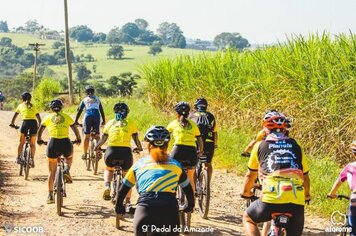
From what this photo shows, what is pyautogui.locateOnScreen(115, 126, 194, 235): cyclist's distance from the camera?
5316mm

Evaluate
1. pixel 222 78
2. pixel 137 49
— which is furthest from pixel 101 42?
pixel 222 78

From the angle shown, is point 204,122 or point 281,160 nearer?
point 281,160

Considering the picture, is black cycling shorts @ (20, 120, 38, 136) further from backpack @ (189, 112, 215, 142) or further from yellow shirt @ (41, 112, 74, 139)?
backpack @ (189, 112, 215, 142)

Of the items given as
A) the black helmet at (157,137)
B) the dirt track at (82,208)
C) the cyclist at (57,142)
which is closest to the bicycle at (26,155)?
the dirt track at (82,208)

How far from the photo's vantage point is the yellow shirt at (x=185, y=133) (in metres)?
9.39

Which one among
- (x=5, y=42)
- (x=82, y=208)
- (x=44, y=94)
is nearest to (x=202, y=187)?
(x=82, y=208)

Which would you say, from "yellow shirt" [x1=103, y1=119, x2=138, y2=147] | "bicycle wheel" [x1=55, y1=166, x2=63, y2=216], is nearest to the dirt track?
"bicycle wheel" [x1=55, y1=166, x2=63, y2=216]

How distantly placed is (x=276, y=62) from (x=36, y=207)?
28.7 feet

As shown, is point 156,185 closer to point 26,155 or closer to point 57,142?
point 57,142

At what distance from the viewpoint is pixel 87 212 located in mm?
10508

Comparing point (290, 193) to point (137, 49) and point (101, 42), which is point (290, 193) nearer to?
point (137, 49)

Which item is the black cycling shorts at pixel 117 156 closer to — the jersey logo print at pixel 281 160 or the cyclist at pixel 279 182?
the cyclist at pixel 279 182

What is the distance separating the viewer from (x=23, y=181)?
13594mm

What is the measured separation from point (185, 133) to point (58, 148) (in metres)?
2.87
